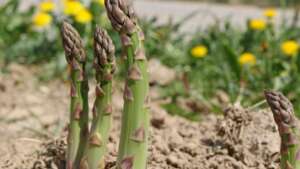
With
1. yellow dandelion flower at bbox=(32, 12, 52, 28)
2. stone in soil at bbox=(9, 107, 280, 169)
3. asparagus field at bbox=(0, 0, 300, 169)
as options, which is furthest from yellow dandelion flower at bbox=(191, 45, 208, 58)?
stone in soil at bbox=(9, 107, 280, 169)

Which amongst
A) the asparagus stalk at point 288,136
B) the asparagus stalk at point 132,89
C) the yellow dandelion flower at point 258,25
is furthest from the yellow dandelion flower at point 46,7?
the asparagus stalk at point 288,136

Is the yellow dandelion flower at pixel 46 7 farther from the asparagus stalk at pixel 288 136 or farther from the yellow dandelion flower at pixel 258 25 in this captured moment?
the asparagus stalk at pixel 288 136

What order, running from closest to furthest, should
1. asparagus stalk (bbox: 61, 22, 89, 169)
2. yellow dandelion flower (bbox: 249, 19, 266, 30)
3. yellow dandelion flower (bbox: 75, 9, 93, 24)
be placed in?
asparagus stalk (bbox: 61, 22, 89, 169)
yellow dandelion flower (bbox: 75, 9, 93, 24)
yellow dandelion flower (bbox: 249, 19, 266, 30)

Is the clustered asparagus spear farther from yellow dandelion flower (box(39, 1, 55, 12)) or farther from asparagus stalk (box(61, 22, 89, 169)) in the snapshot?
yellow dandelion flower (box(39, 1, 55, 12))

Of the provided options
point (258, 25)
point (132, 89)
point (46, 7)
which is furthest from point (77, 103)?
point (46, 7)

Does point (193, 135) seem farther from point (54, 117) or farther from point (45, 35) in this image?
point (45, 35)

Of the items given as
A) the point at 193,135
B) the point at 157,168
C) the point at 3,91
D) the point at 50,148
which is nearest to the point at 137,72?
the point at 157,168
